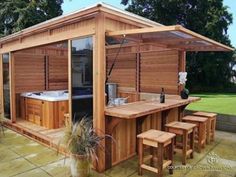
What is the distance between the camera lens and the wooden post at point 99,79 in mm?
3453

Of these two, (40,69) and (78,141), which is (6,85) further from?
(78,141)

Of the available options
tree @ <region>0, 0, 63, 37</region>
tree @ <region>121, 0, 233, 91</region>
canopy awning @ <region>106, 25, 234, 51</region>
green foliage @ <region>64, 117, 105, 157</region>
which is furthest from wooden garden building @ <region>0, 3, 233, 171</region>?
tree @ <region>121, 0, 233, 91</region>

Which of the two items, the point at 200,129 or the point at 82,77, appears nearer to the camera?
the point at 82,77

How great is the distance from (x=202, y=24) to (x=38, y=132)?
42.1 feet

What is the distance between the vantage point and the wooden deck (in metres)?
4.75

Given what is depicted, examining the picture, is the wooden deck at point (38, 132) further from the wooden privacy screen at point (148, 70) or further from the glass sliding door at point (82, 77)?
the wooden privacy screen at point (148, 70)

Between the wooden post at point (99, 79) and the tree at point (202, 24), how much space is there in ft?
40.0

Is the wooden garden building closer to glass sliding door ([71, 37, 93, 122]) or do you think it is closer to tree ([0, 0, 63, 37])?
glass sliding door ([71, 37, 93, 122])

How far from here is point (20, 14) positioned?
12.9 m

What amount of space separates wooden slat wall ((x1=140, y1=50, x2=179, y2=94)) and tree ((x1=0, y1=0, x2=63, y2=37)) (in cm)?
929

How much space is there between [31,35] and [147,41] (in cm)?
269

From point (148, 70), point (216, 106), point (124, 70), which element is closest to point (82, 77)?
point (148, 70)

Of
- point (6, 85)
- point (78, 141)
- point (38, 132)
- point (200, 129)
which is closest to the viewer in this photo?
point (78, 141)

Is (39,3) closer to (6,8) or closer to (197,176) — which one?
(6,8)
